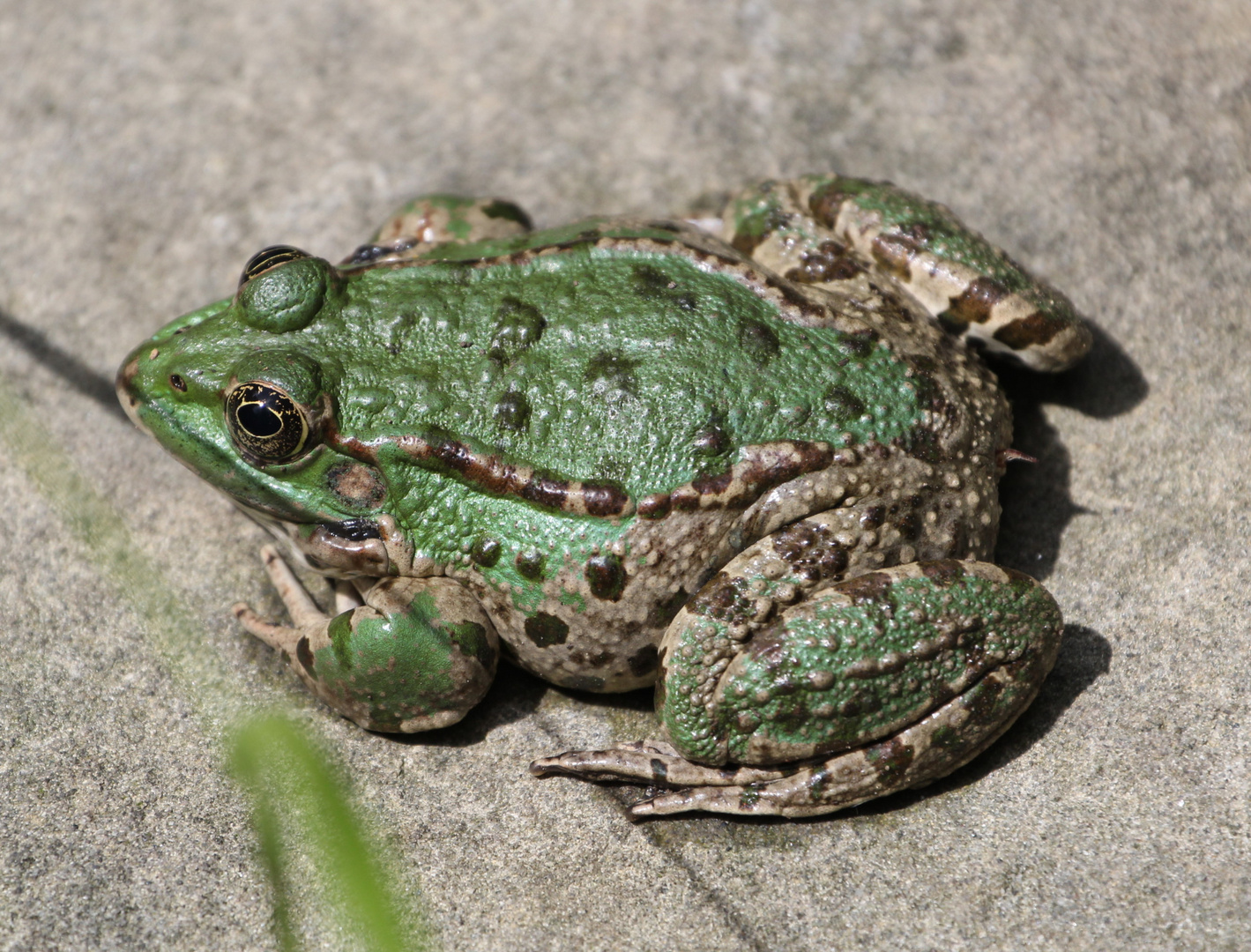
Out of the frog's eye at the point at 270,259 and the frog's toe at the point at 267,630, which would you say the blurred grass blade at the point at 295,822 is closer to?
the frog's toe at the point at 267,630

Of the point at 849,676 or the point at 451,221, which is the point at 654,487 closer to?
the point at 849,676

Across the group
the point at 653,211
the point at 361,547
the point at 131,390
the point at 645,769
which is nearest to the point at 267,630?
the point at 361,547

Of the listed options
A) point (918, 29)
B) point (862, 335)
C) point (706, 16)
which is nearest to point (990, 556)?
point (862, 335)

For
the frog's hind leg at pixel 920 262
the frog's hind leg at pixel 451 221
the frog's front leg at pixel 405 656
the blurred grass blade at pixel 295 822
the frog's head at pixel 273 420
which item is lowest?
the blurred grass blade at pixel 295 822

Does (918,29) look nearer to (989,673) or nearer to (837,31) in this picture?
(837,31)

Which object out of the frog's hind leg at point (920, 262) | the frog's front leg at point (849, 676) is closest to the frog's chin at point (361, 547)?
the frog's front leg at point (849, 676)

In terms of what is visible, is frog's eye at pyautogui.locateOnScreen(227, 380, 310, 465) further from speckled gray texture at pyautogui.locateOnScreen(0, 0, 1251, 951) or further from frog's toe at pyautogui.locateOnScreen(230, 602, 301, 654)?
speckled gray texture at pyautogui.locateOnScreen(0, 0, 1251, 951)
